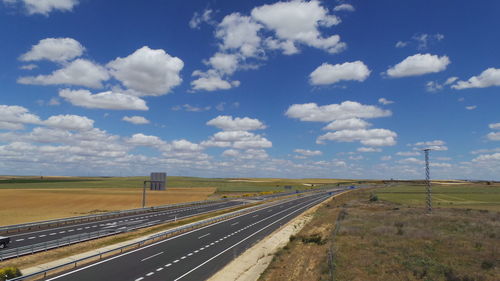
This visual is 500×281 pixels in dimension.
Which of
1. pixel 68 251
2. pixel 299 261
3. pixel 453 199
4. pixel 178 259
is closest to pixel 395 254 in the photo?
pixel 299 261

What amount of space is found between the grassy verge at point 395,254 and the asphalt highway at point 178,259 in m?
5.72

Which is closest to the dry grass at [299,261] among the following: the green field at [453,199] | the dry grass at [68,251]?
the dry grass at [68,251]

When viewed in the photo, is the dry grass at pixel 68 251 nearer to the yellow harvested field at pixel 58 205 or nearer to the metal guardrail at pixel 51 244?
the metal guardrail at pixel 51 244

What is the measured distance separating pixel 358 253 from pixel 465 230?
21.0m

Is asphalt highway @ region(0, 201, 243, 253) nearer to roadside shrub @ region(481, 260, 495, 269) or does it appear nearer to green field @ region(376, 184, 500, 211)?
roadside shrub @ region(481, 260, 495, 269)

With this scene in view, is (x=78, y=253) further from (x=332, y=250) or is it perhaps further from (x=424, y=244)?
(x=424, y=244)

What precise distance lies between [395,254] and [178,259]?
68.1 feet

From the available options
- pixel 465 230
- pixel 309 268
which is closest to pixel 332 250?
pixel 309 268

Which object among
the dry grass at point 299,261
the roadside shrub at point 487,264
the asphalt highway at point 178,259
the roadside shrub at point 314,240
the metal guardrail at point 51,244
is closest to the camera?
the roadside shrub at point 487,264

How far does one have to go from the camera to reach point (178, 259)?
31656 mm

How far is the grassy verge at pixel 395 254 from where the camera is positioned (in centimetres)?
2456


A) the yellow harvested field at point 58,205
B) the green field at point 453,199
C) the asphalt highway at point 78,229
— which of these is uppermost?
the green field at point 453,199

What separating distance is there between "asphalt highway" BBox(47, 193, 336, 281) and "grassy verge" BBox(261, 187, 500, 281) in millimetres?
5716

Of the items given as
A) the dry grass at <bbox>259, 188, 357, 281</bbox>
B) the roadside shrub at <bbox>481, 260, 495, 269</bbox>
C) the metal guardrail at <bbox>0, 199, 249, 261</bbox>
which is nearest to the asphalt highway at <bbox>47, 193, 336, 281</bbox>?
the dry grass at <bbox>259, 188, 357, 281</bbox>
